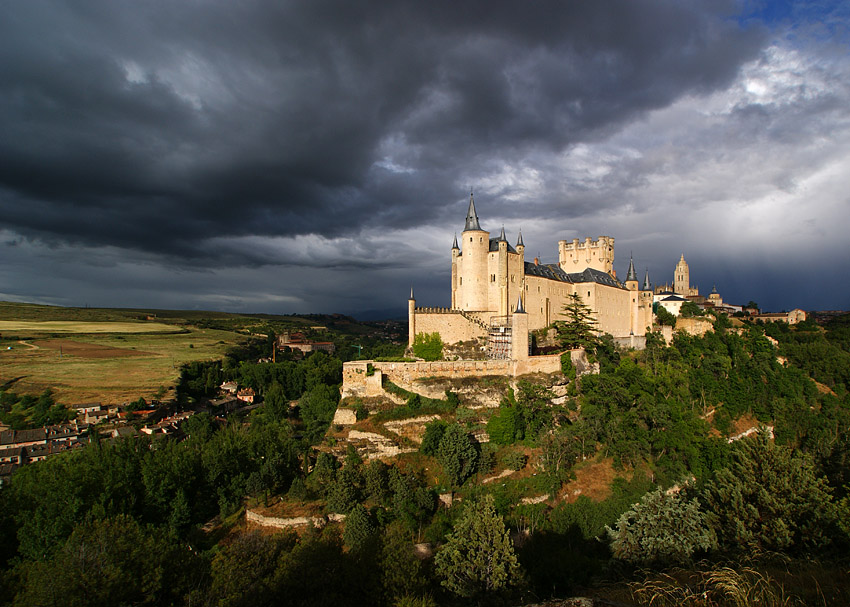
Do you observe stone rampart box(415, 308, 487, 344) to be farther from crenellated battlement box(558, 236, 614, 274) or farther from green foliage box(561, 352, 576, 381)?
crenellated battlement box(558, 236, 614, 274)

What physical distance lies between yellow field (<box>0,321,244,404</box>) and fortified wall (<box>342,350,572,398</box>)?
44.8 m

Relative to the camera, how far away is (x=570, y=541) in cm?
2397

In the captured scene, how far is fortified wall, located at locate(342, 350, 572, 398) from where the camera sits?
115 ft

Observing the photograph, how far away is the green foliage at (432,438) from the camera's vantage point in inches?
1190

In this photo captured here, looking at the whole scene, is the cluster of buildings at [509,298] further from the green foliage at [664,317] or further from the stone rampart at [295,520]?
the stone rampart at [295,520]

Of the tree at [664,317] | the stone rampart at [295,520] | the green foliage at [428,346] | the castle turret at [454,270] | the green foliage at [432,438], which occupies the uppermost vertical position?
the castle turret at [454,270]

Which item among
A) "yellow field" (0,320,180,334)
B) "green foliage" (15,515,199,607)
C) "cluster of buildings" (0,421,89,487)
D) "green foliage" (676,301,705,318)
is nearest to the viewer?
"green foliage" (15,515,199,607)

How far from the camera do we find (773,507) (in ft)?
51.4

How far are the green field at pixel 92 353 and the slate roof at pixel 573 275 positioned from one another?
56.2 meters

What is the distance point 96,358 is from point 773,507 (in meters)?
94.0

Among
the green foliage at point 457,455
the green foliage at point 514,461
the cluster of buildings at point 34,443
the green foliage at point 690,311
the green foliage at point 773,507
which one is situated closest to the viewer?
the green foliage at point 773,507

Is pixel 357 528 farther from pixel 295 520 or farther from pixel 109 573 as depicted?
pixel 109 573

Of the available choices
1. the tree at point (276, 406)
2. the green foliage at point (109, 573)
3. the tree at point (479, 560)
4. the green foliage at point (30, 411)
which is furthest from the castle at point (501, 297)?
the green foliage at point (30, 411)

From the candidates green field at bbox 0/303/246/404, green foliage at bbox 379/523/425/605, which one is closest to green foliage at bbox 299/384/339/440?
green foliage at bbox 379/523/425/605
